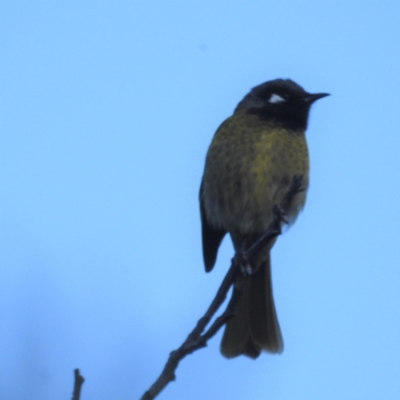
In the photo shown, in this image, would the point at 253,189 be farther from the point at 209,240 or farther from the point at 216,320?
the point at 216,320

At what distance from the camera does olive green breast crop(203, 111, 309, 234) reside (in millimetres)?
5023

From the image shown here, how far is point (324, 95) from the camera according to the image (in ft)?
18.4

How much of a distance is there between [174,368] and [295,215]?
2.74 metres

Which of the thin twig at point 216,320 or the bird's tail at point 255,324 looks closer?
the thin twig at point 216,320

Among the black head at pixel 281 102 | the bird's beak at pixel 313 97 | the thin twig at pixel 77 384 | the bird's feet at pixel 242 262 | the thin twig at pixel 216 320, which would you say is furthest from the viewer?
the bird's beak at pixel 313 97

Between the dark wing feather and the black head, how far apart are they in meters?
0.73

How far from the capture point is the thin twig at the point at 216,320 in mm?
2601

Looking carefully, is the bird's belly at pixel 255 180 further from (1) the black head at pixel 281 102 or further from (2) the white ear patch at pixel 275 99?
(2) the white ear patch at pixel 275 99

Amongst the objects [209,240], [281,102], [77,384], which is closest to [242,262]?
[77,384]

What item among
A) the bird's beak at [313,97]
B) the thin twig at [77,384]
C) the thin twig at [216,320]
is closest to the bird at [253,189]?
the bird's beak at [313,97]

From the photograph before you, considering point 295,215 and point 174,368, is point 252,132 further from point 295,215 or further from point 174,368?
point 174,368

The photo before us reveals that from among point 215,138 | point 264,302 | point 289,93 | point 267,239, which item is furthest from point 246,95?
point 267,239

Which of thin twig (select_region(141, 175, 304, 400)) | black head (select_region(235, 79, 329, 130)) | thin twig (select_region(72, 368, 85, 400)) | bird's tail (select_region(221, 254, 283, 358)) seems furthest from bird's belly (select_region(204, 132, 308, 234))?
thin twig (select_region(72, 368, 85, 400))

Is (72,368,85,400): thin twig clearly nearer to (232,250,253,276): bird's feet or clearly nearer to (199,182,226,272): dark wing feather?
(232,250,253,276): bird's feet
